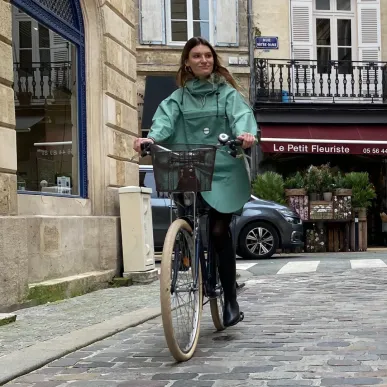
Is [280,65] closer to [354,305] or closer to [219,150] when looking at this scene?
[354,305]

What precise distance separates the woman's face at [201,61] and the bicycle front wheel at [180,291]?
98 centimetres

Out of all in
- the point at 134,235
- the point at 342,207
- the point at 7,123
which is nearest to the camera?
the point at 7,123

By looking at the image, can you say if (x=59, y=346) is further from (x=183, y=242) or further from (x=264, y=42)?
(x=264, y=42)

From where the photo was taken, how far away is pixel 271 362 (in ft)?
12.5

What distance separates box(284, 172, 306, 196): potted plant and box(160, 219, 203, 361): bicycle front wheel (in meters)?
12.4

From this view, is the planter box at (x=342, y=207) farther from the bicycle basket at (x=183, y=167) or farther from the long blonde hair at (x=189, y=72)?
the bicycle basket at (x=183, y=167)

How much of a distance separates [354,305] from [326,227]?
427 inches

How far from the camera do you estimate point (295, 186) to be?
1655 centimetres

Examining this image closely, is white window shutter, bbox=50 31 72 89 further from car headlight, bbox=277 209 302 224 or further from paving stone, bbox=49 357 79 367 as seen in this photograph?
car headlight, bbox=277 209 302 224

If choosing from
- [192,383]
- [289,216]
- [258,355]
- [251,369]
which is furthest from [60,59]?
[289,216]

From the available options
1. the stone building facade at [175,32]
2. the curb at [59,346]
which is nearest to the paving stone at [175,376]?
the curb at [59,346]

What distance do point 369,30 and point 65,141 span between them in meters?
15.3

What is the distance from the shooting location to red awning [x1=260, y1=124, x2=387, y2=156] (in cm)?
1891

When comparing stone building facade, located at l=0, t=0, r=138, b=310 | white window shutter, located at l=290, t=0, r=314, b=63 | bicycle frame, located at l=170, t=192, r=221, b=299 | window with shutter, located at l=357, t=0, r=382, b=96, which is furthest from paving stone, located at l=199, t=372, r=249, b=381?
window with shutter, located at l=357, t=0, r=382, b=96
